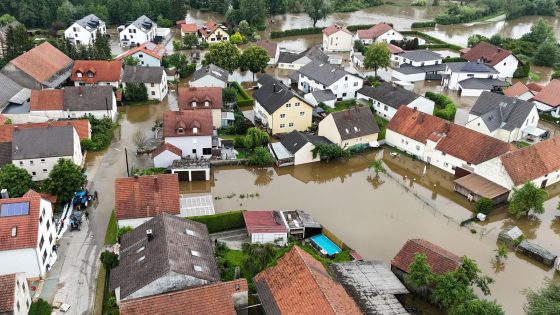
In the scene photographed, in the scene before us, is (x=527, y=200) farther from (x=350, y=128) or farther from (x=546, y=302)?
(x=350, y=128)

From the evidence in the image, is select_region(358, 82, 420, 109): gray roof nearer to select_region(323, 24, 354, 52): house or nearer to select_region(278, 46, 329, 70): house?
select_region(278, 46, 329, 70): house

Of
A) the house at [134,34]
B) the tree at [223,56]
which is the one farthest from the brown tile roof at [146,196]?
the house at [134,34]

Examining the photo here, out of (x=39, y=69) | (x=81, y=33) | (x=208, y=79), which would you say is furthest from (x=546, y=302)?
(x=81, y=33)

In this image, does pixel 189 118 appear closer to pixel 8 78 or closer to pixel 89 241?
pixel 89 241

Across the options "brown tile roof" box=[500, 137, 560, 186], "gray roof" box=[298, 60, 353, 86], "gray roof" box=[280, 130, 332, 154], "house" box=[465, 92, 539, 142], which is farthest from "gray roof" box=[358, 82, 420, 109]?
"brown tile roof" box=[500, 137, 560, 186]

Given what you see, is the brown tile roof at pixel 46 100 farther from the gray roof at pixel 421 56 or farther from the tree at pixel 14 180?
the gray roof at pixel 421 56
